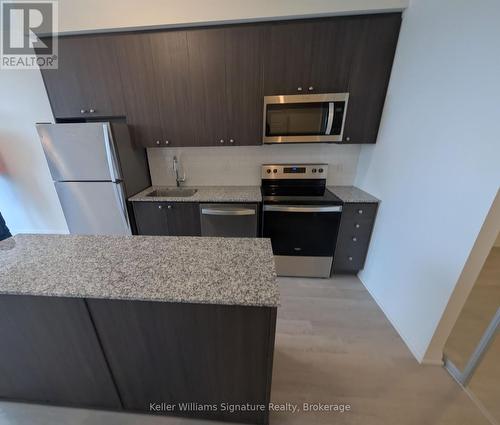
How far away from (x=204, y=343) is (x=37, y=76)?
3.58 meters

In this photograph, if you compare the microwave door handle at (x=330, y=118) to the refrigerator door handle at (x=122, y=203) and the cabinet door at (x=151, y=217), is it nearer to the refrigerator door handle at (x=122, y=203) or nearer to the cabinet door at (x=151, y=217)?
the cabinet door at (x=151, y=217)

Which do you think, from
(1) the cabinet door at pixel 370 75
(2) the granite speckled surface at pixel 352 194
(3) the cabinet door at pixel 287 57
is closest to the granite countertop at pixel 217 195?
(2) the granite speckled surface at pixel 352 194

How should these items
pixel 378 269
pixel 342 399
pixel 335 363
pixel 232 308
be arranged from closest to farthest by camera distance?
pixel 232 308 → pixel 342 399 → pixel 335 363 → pixel 378 269

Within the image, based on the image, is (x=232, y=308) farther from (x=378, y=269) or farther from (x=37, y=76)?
(x=37, y=76)

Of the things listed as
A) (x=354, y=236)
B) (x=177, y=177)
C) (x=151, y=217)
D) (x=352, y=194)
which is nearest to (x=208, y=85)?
(x=177, y=177)

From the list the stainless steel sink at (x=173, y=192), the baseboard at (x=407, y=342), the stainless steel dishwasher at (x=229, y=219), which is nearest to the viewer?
the baseboard at (x=407, y=342)

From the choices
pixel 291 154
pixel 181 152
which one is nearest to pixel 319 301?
pixel 291 154

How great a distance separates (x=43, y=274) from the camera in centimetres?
91

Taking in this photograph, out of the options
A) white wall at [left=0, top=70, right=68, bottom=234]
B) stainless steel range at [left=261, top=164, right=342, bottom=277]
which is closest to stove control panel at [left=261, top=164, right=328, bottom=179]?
stainless steel range at [left=261, top=164, right=342, bottom=277]

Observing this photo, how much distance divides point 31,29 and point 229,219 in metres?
2.57

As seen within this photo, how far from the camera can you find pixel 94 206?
2180mm

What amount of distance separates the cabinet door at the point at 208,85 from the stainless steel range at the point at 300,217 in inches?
27.7

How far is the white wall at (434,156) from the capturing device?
1045 millimetres

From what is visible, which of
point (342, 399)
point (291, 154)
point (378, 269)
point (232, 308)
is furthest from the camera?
point (291, 154)
